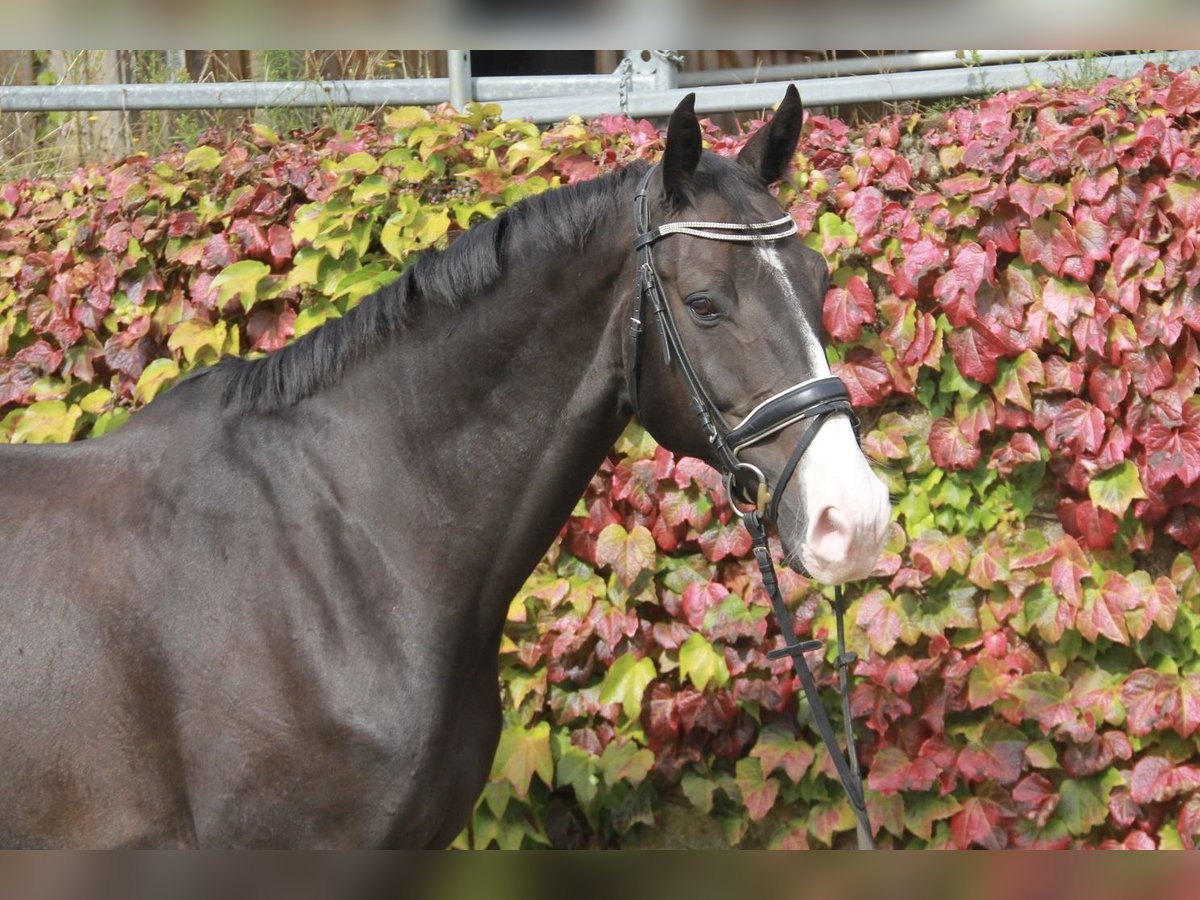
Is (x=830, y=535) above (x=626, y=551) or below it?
above

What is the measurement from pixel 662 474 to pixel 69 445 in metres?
1.79

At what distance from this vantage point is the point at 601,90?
4594 mm

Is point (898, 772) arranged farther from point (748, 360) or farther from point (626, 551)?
point (748, 360)

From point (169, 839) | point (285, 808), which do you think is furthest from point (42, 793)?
point (285, 808)

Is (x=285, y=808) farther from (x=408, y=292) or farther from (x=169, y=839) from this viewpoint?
(x=408, y=292)

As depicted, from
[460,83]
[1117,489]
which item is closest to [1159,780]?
[1117,489]

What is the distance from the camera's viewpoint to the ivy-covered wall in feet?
11.1

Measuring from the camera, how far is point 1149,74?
3512mm

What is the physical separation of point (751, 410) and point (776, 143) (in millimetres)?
640

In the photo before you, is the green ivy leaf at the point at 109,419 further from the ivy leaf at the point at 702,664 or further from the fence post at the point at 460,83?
the ivy leaf at the point at 702,664

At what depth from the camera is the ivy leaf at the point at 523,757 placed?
11.9 feet

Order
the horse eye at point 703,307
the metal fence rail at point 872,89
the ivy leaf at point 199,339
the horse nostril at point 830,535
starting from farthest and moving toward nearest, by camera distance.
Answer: the ivy leaf at point 199,339
the metal fence rail at point 872,89
the horse eye at point 703,307
the horse nostril at point 830,535

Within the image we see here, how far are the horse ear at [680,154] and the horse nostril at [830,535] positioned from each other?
0.71m

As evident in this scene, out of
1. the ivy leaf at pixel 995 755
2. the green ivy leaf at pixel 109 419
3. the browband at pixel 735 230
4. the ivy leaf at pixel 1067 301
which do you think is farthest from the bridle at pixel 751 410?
the green ivy leaf at pixel 109 419
